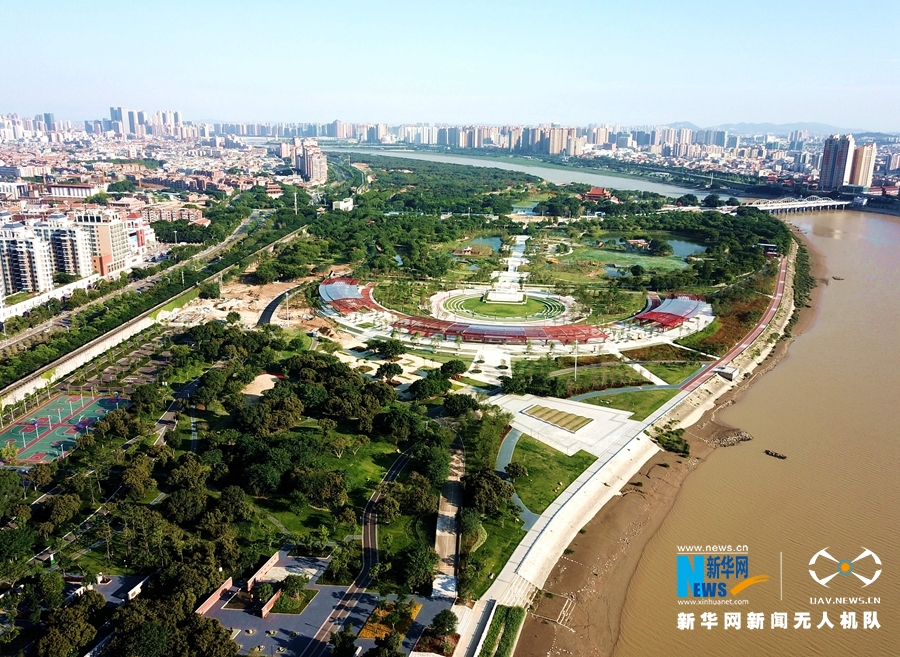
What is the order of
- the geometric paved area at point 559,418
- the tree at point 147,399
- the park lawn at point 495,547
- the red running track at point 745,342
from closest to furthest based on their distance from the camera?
1. the park lawn at point 495,547
2. the tree at point 147,399
3. the geometric paved area at point 559,418
4. the red running track at point 745,342

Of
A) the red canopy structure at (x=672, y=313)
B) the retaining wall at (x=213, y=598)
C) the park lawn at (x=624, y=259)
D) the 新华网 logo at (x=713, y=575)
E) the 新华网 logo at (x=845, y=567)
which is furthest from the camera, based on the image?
the park lawn at (x=624, y=259)

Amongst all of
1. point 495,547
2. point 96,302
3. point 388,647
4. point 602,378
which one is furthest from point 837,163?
Result: point 388,647

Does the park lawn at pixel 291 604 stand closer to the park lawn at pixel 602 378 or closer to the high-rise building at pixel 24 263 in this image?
the park lawn at pixel 602 378

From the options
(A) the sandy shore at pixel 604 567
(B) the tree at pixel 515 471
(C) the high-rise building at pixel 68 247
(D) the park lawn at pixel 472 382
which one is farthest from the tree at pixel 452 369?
(C) the high-rise building at pixel 68 247

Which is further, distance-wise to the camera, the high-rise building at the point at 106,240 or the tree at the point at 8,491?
the high-rise building at the point at 106,240

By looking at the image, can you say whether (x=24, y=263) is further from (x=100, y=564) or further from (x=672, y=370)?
(x=672, y=370)

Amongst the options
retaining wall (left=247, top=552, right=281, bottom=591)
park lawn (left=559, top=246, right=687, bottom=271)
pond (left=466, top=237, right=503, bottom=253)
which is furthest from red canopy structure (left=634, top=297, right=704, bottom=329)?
retaining wall (left=247, top=552, right=281, bottom=591)
